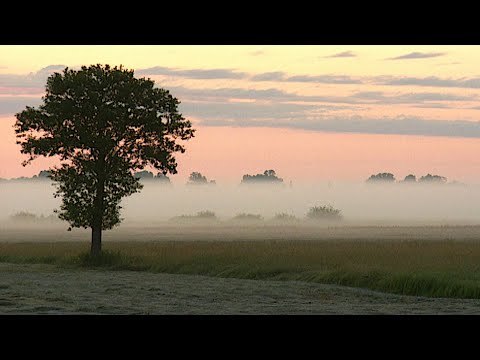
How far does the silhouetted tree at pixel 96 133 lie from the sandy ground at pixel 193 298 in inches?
500

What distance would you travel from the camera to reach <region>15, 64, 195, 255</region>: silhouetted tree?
222ft

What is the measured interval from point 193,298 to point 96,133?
93.8ft

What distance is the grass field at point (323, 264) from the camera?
46.9 meters

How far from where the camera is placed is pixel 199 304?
3934 centimetres

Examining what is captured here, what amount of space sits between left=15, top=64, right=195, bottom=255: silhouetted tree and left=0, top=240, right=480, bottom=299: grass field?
4489 millimetres

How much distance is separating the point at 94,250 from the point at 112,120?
31.9 ft

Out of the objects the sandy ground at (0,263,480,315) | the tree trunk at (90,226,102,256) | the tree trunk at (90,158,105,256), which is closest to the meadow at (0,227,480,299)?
the tree trunk at (90,226,102,256)

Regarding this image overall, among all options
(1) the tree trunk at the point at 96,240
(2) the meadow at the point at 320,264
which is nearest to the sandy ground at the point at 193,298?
(2) the meadow at the point at 320,264

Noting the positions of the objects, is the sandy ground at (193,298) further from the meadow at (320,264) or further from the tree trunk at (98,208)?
the tree trunk at (98,208)

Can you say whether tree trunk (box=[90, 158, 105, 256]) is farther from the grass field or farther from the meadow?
the grass field

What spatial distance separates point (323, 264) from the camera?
58.8 metres
